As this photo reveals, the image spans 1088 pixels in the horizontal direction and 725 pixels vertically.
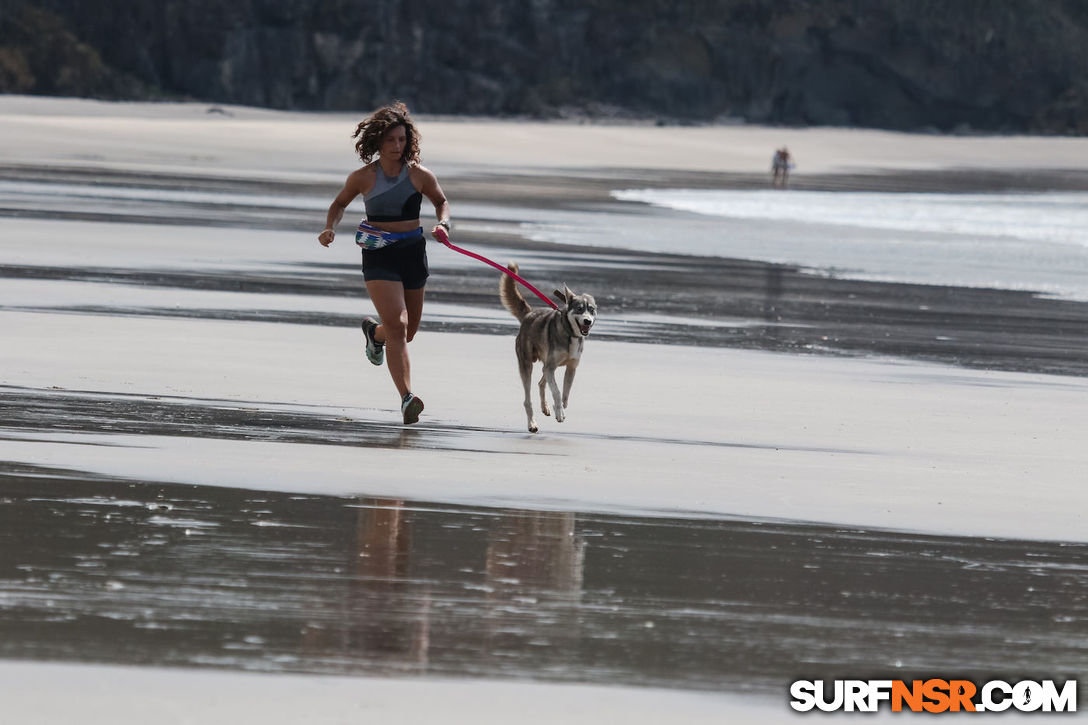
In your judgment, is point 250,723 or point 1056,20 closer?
point 250,723

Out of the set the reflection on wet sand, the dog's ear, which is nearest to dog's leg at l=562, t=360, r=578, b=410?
the dog's ear

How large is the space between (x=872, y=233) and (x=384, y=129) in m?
21.2

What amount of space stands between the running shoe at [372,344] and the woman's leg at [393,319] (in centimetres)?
23

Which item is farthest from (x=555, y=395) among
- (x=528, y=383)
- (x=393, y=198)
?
(x=393, y=198)

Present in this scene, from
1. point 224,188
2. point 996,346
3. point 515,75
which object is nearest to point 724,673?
point 996,346

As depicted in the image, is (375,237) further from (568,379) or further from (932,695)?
(932,695)

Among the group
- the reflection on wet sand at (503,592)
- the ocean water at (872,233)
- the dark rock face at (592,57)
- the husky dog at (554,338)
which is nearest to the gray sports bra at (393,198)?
the husky dog at (554,338)

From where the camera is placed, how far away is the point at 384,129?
10305 millimetres

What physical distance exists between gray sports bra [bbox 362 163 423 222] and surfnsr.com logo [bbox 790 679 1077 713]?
5.44m

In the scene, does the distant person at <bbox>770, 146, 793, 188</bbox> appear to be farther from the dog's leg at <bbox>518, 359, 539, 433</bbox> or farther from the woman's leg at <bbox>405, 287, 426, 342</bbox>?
the dog's leg at <bbox>518, 359, 539, 433</bbox>

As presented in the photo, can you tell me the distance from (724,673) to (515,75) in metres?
91.9

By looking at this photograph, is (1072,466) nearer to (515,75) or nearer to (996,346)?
(996,346)

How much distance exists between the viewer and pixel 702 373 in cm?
1290

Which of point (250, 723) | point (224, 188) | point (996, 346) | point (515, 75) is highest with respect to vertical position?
point (515, 75)
